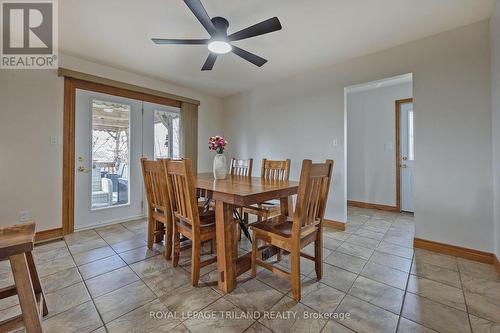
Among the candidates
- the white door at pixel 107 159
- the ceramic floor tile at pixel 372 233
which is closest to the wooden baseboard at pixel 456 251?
the ceramic floor tile at pixel 372 233

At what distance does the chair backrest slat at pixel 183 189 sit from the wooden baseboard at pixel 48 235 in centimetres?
198

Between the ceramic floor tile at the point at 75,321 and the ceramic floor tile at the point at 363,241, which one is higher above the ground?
the ceramic floor tile at the point at 363,241

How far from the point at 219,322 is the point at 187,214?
79 cm

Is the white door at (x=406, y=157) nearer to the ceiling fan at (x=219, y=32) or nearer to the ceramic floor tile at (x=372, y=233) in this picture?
the ceramic floor tile at (x=372, y=233)

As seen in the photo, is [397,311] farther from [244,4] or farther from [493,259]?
[244,4]

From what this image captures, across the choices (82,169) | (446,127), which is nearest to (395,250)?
(446,127)

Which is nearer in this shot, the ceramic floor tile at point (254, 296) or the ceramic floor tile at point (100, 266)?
the ceramic floor tile at point (254, 296)

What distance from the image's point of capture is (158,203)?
2.28 meters

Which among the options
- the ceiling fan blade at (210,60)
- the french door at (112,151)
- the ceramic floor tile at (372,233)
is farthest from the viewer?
the french door at (112,151)

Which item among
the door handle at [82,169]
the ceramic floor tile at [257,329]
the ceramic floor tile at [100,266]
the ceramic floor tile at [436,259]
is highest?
the door handle at [82,169]

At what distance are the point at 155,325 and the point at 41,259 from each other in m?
1.71

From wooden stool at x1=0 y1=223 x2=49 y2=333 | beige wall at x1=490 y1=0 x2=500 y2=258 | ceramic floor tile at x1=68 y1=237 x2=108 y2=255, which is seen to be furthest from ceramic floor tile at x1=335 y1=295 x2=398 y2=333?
ceramic floor tile at x1=68 y1=237 x2=108 y2=255

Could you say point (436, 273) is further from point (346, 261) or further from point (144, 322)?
point (144, 322)

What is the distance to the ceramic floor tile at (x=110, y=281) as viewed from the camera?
5.37 ft
